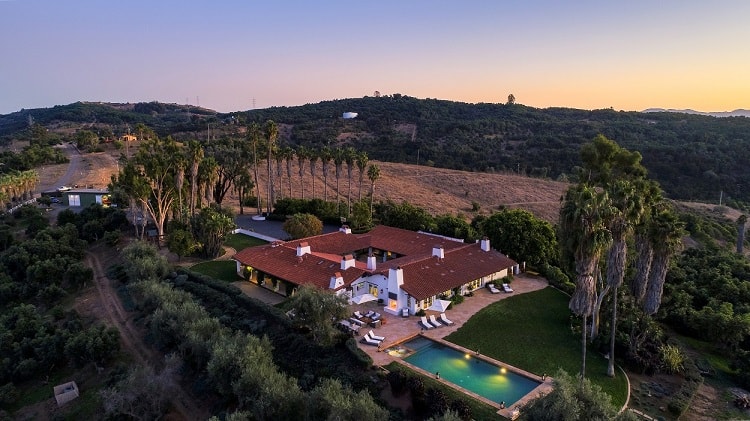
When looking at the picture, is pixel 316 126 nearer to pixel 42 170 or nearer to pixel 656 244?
pixel 42 170

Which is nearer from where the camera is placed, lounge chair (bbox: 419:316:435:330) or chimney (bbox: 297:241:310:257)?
lounge chair (bbox: 419:316:435:330)

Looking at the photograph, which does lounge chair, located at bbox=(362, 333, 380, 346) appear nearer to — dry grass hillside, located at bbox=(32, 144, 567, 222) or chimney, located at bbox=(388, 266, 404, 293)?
chimney, located at bbox=(388, 266, 404, 293)

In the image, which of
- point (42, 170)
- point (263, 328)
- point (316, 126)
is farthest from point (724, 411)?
point (316, 126)

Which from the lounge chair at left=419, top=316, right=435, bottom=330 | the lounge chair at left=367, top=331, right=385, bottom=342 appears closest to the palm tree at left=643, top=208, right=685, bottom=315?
the lounge chair at left=419, top=316, right=435, bottom=330

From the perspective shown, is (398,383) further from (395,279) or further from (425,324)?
(395,279)

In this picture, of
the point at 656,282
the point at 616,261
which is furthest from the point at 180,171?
the point at 656,282

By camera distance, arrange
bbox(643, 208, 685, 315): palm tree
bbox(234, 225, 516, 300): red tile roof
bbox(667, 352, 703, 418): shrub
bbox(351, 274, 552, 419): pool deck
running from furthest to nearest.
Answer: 1. bbox(234, 225, 516, 300): red tile roof
2. bbox(643, 208, 685, 315): palm tree
3. bbox(351, 274, 552, 419): pool deck
4. bbox(667, 352, 703, 418): shrub
